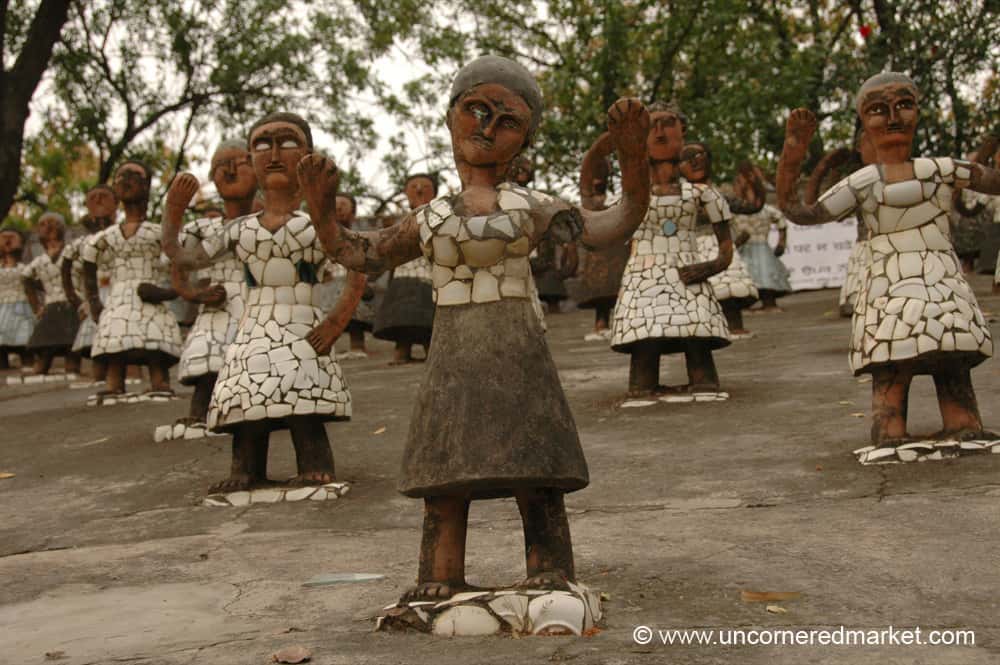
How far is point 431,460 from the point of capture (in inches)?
157

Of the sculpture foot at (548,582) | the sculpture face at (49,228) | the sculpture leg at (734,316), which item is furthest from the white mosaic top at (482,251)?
the sculpture face at (49,228)

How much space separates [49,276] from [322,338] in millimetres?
9504

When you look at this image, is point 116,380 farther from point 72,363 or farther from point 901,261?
point 901,261

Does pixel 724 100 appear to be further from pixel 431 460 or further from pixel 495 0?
pixel 431 460

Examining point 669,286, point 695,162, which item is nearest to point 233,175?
point 669,286

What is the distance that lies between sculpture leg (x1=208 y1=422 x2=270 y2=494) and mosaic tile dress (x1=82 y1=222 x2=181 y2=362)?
153 inches

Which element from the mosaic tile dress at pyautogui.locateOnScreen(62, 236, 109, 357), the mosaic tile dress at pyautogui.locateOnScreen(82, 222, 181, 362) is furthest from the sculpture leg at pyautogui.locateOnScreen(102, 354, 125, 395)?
the mosaic tile dress at pyautogui.locateOnScreen(62, 236, 109, 357)

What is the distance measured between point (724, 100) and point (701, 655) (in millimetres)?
15292

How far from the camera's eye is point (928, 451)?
6176mm

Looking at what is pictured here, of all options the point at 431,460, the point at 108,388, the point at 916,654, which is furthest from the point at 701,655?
the point at 108,388

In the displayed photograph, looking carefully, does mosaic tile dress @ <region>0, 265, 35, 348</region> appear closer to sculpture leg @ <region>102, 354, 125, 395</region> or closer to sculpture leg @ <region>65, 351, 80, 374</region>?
sculpture leg @ <region>65, 351, 80, 374</region>

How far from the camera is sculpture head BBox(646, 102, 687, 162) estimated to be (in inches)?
336

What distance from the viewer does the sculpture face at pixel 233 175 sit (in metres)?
7.74

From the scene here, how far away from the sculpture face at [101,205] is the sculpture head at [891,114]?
7256 millimetres
